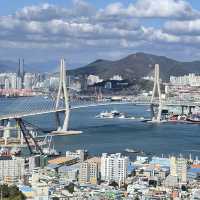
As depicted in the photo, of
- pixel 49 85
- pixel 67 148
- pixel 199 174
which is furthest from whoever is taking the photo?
pixel 49 85

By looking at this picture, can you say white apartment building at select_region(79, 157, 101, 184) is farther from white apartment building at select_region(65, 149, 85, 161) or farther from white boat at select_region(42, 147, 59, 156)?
white boat at select_region(42, 147, 59, 156)

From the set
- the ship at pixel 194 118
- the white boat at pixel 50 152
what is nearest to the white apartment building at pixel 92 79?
the ship at pixel 194 118

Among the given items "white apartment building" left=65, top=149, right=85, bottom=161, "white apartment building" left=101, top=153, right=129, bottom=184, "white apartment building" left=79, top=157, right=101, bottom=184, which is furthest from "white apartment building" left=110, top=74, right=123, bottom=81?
"white apartment building" left=79, top=157, right=101, bottom=184

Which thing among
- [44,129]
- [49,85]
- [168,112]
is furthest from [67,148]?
[49,85]

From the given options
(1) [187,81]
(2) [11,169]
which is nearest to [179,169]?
(2) [11,169]

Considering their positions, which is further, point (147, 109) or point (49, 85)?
point (49, 85)

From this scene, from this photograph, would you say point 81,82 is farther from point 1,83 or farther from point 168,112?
point 168,112

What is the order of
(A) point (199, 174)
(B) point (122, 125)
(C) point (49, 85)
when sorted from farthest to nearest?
(C) point (49, 85) → (B) point (122, 125) → (A) point (199, 174)
